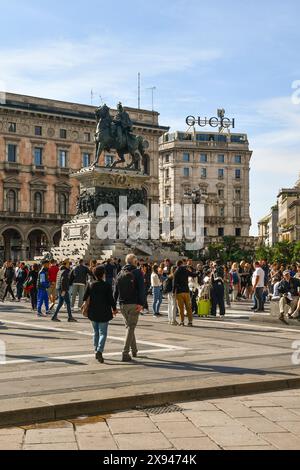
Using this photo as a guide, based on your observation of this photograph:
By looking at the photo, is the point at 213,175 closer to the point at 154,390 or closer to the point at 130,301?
the point at 130,301

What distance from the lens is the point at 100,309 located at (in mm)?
12039

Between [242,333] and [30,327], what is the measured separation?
205 inches

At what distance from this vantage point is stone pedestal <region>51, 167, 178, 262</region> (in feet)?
124

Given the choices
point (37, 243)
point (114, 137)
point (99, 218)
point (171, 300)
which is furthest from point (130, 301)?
point (37, 243)

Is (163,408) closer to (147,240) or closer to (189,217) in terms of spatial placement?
(147,240)

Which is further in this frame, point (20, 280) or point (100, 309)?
point (20, 280)

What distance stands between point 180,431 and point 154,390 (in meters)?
1.84

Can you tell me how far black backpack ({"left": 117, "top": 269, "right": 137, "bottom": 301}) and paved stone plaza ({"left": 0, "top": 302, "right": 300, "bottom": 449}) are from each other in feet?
3.63

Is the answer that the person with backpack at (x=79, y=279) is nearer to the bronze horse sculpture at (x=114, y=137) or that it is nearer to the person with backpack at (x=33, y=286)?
the person with backpack at (x=33, y=286)

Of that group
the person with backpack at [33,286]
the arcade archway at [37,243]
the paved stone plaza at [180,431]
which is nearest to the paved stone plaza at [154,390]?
the paved stone plaza at [180,431]

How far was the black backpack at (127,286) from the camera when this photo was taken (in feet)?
40.8

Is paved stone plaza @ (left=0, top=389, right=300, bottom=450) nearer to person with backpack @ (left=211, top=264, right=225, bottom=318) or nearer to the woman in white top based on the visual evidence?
person with backpack @ (left=211, top=264, right=225, bottom=318)

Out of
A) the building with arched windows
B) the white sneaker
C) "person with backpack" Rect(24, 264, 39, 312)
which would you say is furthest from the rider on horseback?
the building with arched windows

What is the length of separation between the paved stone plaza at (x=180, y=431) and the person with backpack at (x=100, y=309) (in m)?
3.38
